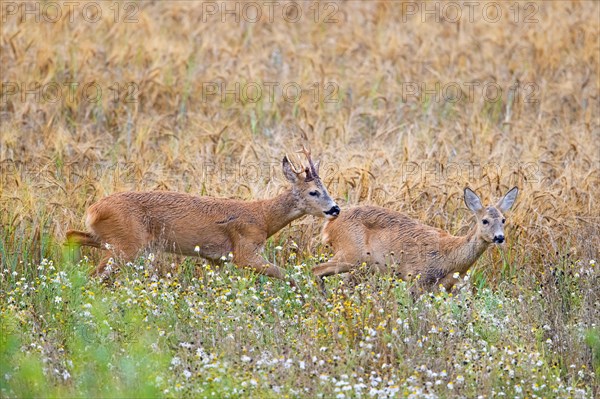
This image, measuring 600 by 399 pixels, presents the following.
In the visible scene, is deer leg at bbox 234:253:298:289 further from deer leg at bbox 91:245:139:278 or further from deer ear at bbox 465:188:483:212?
deer ear at bbox 465:188:483:212

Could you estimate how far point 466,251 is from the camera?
33.0ft

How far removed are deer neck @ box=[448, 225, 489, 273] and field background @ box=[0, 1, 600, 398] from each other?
0.19 metres

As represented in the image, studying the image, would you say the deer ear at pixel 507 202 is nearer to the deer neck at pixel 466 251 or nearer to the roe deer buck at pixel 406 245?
the roe deer buck at pixel 406 245

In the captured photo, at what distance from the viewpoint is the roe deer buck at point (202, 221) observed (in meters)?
10.1

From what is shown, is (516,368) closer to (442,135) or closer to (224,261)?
(224,261)

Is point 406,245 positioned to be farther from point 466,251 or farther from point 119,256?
point 119,256

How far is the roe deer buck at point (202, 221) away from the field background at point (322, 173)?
23cm

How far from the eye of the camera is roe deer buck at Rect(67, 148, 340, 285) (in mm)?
10055

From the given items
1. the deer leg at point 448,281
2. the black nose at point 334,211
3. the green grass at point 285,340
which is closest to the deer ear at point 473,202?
the deer leg at point 448,281

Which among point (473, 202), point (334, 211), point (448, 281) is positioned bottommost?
point (448, 281)

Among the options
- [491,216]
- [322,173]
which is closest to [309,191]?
[322,173]

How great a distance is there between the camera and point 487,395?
7418 mm

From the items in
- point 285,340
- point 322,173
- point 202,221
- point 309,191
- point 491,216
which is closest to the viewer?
point 285,340

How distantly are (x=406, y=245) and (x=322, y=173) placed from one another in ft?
6.76
